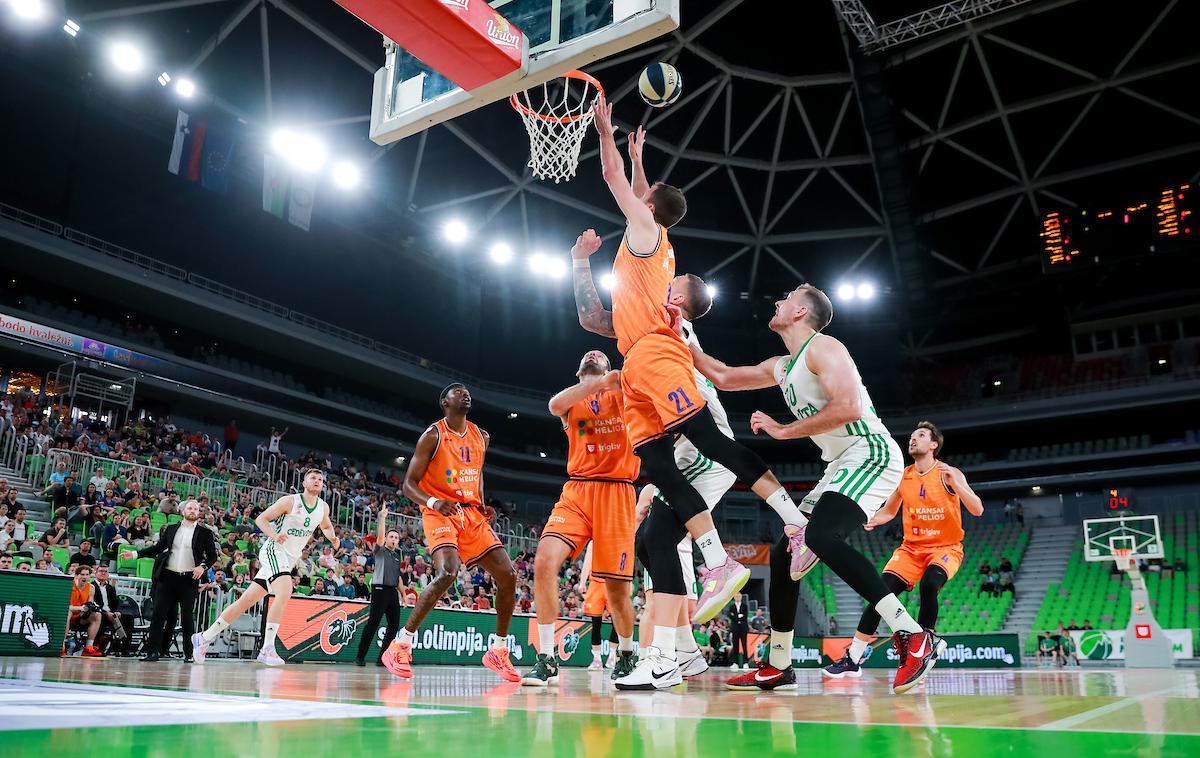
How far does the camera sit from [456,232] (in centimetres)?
2933

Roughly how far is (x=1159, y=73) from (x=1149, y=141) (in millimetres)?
3806

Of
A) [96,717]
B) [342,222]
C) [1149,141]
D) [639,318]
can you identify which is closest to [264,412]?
[342,222]

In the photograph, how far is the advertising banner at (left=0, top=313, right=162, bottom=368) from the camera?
21078 mm

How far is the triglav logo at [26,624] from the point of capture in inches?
335

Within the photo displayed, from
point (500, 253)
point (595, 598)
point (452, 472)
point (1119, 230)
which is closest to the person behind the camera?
point (452, 472)

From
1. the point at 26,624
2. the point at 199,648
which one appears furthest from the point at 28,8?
the point at 199,648

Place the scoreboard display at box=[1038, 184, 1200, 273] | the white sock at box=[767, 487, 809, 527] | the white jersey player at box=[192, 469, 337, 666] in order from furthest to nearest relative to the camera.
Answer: the scoreboard display at box=[1038, 184, 1200, 273] → the white jersey player at box=[192, 469, 337, 666] → the white sock at box=[767, 487, 809, 527]

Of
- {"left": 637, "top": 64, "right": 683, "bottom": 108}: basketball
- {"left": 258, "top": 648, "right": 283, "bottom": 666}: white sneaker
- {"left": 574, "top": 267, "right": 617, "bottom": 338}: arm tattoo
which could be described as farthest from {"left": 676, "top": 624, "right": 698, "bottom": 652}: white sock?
{"left": 258, "top": 648, "right": 283, "bottom": 666}: white sneaker

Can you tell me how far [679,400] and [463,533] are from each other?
9.69 ft

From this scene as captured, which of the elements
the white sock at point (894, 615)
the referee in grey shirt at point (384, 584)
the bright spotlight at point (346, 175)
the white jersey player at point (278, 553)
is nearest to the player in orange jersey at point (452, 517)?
the white sock at point (894, 615)

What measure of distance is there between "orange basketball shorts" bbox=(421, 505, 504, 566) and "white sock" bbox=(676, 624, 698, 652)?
60.9 inches

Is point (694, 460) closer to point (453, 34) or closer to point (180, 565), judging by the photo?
point (453, 34)

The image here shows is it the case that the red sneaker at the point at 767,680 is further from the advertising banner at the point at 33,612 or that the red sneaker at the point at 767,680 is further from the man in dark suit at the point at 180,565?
the advertising banner at the point at 33,612

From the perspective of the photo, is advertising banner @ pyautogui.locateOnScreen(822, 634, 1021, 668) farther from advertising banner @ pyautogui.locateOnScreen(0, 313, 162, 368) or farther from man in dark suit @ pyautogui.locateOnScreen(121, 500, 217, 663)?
advertising banner @ pyautogui.locateOnScreen(0, 313, 162, 368)
